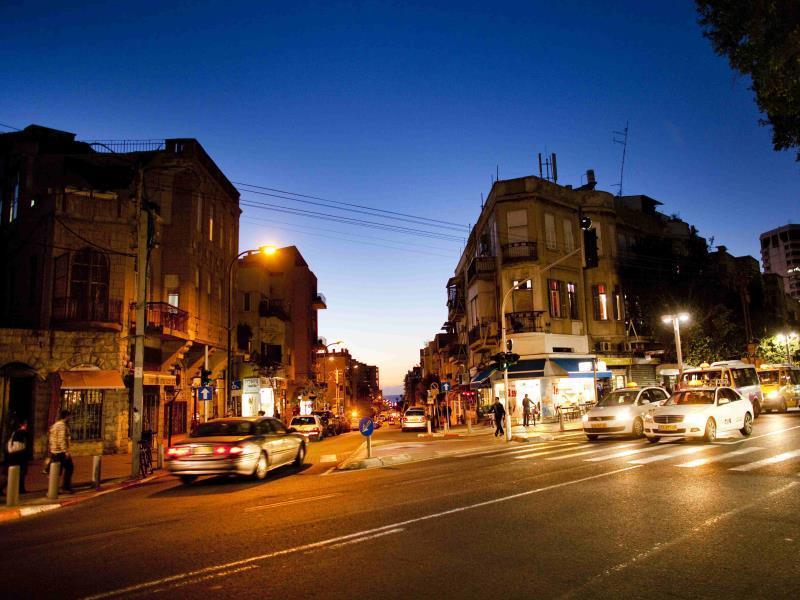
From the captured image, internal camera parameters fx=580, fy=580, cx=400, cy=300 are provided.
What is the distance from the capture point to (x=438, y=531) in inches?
286

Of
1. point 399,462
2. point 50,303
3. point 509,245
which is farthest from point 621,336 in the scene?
point 50,303

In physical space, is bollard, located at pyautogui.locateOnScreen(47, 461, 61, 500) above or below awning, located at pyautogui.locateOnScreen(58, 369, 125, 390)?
below

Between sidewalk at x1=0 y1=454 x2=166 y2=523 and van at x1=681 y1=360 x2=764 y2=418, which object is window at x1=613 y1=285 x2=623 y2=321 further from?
sidewalk at x1=0 y1=454 x2=166 y2=523

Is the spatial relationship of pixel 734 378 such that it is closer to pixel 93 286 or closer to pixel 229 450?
pixel 229 450

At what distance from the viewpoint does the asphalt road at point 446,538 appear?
523 centimetres

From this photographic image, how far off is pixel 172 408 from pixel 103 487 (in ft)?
51.0

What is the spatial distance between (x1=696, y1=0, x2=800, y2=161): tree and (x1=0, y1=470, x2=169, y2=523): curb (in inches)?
666

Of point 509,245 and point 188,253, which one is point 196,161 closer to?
point 188,253

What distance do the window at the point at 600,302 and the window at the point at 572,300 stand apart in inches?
63.9

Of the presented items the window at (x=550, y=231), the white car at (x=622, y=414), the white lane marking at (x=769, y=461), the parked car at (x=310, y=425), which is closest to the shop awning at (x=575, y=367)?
the window at (x=550, y=231)

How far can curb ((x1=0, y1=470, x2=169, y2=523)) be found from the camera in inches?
438

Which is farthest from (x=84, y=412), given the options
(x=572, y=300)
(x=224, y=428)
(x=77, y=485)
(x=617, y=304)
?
(x=617, y=304)

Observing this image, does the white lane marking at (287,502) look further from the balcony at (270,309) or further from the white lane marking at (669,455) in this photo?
the balcony at (270,309)

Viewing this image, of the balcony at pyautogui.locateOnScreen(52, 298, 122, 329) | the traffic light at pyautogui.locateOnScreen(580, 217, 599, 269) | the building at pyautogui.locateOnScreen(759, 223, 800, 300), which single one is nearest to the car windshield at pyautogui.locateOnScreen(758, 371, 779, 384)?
the traffic light at pyautogui.locateOnScreen(580, 217, 599, 269)
